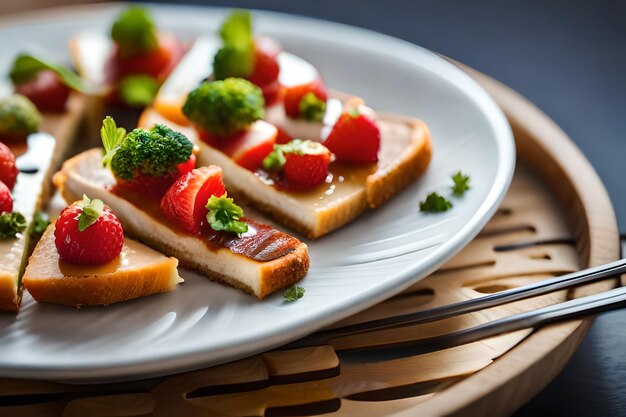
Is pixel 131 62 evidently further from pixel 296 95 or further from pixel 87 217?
pixel 87 217

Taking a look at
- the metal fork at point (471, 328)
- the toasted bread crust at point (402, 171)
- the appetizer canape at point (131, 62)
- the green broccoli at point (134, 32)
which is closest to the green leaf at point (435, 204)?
the toasted bread crust at point (402, 171)

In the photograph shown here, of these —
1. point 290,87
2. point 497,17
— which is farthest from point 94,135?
point 497,17

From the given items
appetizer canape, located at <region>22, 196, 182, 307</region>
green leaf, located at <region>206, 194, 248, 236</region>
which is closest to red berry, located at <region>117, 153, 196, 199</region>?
green leaf, located at <region>206, 194, 248, 236</region>

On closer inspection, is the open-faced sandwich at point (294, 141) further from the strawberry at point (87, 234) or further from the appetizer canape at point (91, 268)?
the strawberry at point (87, 234)

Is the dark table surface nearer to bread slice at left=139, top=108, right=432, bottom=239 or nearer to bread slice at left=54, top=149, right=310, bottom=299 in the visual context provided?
bread slice at left=139, top=108, right=432, bottom=239

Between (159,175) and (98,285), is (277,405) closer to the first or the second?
(98,285)

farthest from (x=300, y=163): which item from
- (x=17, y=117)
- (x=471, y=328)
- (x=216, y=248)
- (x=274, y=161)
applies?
(x=17, y=117)
